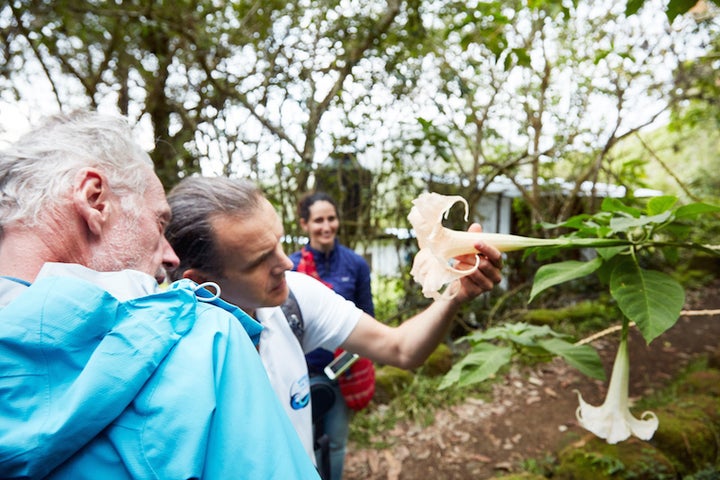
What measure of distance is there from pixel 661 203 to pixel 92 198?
140 cm

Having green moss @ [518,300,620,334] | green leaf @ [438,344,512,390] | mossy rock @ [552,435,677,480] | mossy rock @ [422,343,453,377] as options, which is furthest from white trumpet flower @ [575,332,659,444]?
green moss @ [518,300,620,334]

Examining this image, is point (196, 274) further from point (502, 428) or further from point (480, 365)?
point (502, 428)

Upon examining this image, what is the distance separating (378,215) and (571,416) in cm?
284

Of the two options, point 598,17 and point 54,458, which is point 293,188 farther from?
point 54,458

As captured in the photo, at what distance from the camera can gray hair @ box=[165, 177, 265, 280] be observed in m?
1.38

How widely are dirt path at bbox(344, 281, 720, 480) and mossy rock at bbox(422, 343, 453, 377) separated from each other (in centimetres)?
55

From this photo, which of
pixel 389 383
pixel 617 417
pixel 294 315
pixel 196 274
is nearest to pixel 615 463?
pixel 617 417

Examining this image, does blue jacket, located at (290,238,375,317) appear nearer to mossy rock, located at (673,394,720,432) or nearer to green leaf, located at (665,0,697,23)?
mossy rock, located at (673,394,720,432)

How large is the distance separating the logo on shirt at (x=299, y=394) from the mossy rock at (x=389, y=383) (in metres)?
3.11

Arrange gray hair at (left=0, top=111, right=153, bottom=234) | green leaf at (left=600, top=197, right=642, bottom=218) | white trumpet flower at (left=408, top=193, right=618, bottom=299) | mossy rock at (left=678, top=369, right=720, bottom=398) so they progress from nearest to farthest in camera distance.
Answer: gray hair at (left=0, top=111, right=153, bottom=234) → white trumpet flower at (left=408, top=193, right=618, bottom=299) → green leaf at (left=600, top=197, right=642, bottom=218) → mossy rock at (left=678, top=369, right=720, bottom=398)

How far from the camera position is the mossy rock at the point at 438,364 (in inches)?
194

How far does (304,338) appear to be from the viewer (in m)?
1.68

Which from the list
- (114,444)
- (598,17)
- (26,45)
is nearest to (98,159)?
(114,444)

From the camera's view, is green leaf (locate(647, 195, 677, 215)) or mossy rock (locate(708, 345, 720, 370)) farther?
mossy rock (locate(708, 345, 720, 370))
